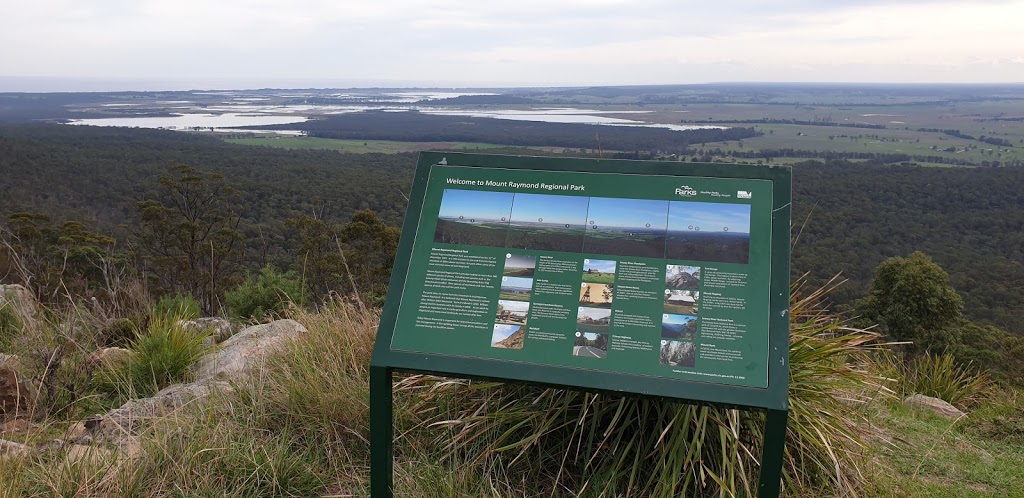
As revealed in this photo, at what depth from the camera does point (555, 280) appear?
2643 mm

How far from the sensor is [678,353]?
2.42 m

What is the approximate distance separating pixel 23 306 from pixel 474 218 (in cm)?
505

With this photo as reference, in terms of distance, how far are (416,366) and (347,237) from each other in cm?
1727

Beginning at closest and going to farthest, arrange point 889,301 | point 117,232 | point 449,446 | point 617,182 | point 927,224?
point 617,182 < point 449,446 < point 889,301 < point 117,232 < point 927,224

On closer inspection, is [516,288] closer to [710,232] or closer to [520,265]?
[520,265]

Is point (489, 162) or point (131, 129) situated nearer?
point (489, 162)

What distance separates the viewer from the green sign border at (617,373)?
232cm

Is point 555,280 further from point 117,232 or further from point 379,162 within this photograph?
point 379,162

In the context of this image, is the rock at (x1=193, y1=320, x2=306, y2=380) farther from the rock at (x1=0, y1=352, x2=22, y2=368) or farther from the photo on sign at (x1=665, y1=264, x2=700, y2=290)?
the photo on sign at (x1=665, y1=264, x2=700, y2=290)

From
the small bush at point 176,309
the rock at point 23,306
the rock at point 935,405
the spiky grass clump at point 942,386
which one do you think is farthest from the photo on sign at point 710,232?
the rock at point 23,306

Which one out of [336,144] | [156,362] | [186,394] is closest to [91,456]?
[186,394]

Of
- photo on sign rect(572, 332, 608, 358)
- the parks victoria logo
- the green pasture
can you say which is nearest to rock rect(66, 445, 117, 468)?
photo on sign rect(572, 332, 608, 358)

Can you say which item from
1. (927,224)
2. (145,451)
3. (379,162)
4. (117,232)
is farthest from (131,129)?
(145,451)

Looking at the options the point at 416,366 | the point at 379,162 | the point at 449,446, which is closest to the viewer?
the point at 416,366
